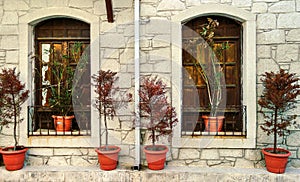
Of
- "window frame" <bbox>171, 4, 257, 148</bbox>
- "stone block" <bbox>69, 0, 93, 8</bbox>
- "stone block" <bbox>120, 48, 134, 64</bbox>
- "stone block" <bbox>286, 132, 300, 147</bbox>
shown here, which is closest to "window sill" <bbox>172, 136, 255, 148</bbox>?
"window frame" <bbox>171, 4, 257, 148</bbox>

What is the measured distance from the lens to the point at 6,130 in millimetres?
3512

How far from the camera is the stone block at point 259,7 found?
335 cm

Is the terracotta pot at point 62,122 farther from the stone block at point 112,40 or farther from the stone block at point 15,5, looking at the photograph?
the stone block at point 15,5

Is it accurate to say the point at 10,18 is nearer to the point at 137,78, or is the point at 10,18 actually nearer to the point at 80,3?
the point at 80,3

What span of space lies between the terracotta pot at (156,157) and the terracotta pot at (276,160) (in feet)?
3.78

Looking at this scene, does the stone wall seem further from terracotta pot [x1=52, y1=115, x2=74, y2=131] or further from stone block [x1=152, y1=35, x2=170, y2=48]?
terracotta pot [x1=52, y1=115, x2=74, y2=131]

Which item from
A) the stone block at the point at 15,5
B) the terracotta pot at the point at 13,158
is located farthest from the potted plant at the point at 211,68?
the terracotta pot at the point at 13,158

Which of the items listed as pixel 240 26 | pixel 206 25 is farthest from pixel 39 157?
pixel 240 26

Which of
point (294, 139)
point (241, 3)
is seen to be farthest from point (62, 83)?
point (294, 139)

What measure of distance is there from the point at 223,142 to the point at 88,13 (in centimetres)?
229

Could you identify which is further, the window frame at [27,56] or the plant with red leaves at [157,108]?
the window frame at [27,56]

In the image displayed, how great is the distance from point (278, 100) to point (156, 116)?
1.33 metres

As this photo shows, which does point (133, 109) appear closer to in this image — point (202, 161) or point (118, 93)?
point (118, 93)

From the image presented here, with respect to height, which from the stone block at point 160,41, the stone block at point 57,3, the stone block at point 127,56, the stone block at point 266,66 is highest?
the stone block at point 57,3
